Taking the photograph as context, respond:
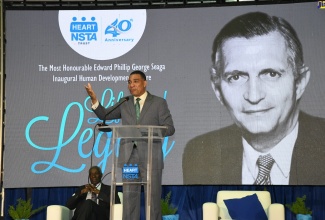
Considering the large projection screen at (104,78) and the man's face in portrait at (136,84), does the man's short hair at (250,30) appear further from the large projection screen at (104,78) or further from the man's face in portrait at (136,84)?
the man's face in portrait at (136,84)

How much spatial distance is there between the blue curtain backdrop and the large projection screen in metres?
0.33

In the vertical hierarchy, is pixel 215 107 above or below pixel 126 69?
below

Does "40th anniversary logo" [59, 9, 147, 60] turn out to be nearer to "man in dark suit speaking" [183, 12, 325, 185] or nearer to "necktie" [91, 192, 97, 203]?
"man in dark suit speaking" [183, 12, 325, 185]

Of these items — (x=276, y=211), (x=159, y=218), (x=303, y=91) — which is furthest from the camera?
(x=303, y=91)

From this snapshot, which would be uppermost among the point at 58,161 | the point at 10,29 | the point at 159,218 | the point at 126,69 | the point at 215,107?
the point at 10,29

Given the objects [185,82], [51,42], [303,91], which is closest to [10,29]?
[51,42]

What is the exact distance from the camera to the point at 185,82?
289 inches

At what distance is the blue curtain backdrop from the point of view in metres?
7.36

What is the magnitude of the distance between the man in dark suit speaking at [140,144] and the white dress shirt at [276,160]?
2.78m

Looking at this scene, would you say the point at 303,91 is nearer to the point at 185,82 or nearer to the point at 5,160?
the point at 185,82

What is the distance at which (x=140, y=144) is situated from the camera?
4.23 meters

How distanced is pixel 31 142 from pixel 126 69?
1473 millimetres

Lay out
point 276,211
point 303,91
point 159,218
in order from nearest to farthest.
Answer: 1. point 159,218
2. point 276,211
3. point 303,91

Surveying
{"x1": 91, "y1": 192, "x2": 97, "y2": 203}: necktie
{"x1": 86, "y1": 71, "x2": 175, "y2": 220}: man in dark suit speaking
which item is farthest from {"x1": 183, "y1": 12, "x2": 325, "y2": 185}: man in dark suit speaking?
{"x1": 86, "y1": 71, "x2": 175, "y2": 220}: man in dark suit speaking
